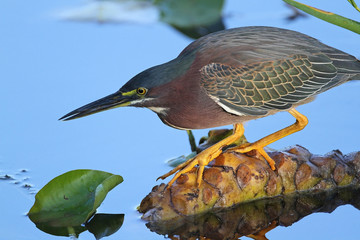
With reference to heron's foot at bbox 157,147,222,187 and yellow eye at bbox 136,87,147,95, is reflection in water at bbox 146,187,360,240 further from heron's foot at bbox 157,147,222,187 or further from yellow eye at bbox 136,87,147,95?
yellow eye at bbox 136,87,147,95

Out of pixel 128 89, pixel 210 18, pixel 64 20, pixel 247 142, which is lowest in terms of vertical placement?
pixel 247 142

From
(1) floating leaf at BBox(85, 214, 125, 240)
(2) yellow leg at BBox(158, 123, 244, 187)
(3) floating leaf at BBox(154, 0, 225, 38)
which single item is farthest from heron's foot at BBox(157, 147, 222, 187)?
(3) floating leaf at BBox(154, 0, 225, 38)

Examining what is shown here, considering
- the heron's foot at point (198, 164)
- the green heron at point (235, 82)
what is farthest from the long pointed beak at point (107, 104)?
the heron's foot at point (198, 164)

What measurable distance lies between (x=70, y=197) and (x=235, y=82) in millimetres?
902

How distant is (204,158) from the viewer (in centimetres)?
297

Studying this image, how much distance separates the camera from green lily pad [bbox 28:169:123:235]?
2.76 metres

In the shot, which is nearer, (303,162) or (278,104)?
(303,162)

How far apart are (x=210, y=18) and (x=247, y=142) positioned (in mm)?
1881

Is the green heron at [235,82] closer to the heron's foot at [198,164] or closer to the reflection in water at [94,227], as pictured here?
the heron's foot at [198,164]

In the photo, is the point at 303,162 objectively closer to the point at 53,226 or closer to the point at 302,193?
→ the point at 302,193

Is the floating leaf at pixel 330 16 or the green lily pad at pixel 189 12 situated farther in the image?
the green lily pad at pixel 189 12

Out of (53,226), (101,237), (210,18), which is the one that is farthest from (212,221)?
(210,18)

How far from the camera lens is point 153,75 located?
2.94m

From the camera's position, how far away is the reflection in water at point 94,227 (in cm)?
272
